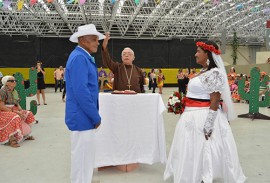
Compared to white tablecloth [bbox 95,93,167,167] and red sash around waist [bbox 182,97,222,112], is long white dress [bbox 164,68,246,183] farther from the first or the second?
white tablecloth [bbox 95,93,167,167]

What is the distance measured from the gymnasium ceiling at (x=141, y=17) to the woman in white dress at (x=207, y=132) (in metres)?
12.3

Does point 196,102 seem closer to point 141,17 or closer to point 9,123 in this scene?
point 9,123

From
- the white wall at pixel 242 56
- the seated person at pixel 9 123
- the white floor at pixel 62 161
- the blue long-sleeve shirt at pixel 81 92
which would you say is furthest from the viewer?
the white wall at pixel 242 56

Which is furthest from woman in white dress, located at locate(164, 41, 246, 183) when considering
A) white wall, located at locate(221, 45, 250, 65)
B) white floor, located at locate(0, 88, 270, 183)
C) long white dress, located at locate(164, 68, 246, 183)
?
white wall, located at locate(221, 45, 250, 65)

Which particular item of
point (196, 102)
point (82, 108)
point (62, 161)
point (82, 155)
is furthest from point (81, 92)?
point (62, 161)

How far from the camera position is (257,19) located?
2241 cm

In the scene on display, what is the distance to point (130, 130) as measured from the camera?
3.37 m

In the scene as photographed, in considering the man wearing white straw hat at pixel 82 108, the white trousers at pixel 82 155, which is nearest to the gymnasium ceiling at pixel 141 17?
the man wearing white straw hat at pixel 82 108

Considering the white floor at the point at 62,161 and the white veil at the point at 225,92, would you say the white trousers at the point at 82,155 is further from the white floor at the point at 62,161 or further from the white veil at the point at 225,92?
the white veil at the point at 225,92

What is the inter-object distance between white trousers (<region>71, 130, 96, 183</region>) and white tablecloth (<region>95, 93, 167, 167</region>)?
929mm

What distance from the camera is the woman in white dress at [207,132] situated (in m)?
2.75

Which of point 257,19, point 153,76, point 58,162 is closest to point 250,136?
point 58,162

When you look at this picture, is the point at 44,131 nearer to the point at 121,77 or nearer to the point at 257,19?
the point at 121,77

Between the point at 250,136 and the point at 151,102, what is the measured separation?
2927 mm
